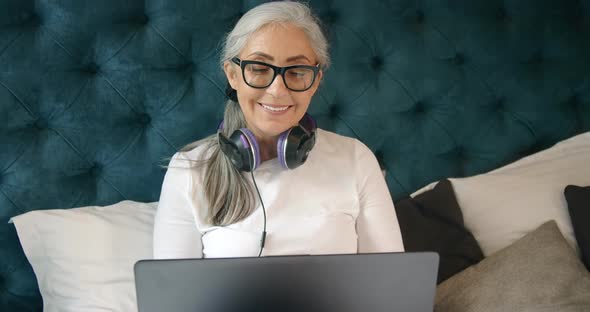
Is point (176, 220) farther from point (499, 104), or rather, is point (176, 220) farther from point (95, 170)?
point (499, 104)

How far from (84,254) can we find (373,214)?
2.26 feet

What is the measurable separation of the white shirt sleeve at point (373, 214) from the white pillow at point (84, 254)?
528mm

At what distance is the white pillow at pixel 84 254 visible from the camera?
116 cm

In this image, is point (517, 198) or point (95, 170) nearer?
point (95, 170)

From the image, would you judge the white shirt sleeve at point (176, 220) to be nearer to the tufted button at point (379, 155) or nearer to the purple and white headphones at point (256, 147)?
the purple and white headphones at point (256, 147)

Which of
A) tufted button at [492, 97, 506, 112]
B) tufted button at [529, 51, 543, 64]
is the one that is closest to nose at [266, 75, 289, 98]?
tufted button at [492, 97, 506, 112]

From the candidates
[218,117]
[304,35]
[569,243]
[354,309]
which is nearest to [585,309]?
[569,243]

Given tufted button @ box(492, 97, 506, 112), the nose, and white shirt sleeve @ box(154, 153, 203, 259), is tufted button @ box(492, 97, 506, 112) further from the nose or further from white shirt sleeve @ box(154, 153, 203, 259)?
white shirt sleeve @ box(154, 153, 203, 259)

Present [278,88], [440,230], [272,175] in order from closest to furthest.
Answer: [278,88] < [272,175] < [440,230]

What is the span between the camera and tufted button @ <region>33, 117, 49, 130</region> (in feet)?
4.20

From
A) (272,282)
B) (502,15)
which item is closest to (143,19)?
(272,282)

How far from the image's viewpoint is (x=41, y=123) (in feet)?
4.22

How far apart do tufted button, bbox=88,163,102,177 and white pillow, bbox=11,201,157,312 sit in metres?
Result: 0.11

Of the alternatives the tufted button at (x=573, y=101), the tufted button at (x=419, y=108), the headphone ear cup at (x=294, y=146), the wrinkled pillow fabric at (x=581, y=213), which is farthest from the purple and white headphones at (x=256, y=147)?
the tufted button at (x=573, y=101)
